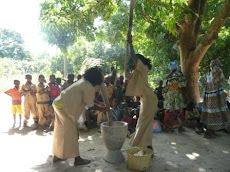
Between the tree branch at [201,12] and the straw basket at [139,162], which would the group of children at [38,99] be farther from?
the tree branch at [201,12]

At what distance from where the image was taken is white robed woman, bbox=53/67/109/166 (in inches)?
160

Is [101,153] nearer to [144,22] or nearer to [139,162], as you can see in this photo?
[139,162]

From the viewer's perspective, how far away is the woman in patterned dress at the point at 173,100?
639 cm

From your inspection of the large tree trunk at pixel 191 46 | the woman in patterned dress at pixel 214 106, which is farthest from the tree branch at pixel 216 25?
the woman in patterned dress at pixel 214 106

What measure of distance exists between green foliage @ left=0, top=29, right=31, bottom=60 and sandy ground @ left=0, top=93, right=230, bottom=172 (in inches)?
1547

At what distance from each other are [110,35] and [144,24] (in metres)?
3.29

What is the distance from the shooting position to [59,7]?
7.33m

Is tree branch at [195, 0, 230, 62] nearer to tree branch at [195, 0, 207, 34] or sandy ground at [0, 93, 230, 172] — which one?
tree branch at [195, 0, 207, 34]

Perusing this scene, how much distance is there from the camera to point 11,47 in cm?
4525

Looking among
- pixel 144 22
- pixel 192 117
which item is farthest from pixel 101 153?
pixel 144 22

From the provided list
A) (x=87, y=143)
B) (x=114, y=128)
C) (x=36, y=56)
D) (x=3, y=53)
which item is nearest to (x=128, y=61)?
(x=114, y=128)

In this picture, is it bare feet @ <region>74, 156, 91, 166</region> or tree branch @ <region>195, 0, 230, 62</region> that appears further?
tree branch @ <region>195, 0, 230, 62</region>

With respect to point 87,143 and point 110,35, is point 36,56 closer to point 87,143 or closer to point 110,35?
point 110,35

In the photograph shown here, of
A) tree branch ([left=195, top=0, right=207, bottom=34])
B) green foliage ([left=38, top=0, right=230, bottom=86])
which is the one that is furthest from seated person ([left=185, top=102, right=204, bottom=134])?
tree branch ([left=195, top=0, right=207, bottom=34])
